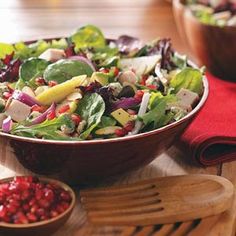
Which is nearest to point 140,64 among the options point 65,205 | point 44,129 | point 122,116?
point 122,116

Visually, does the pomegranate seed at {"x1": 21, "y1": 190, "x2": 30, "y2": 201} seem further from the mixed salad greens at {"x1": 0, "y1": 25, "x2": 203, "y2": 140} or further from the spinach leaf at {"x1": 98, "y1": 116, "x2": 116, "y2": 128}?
the spinach leaf at {"x1": 98, "y1": 116, "x2": 116, "y2": 128}

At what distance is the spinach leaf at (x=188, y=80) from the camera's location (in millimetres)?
1576

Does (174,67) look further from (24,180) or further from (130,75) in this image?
(24,180)

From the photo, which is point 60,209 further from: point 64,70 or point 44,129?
point 64,70

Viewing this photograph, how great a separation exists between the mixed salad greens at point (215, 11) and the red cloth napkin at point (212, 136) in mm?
442

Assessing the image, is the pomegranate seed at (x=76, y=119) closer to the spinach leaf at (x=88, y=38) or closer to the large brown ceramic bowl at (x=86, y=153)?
the large brown ceramic bowl at (x=86, y=153)

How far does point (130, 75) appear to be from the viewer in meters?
1.54

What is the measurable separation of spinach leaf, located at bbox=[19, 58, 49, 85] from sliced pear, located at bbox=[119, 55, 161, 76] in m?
0.20

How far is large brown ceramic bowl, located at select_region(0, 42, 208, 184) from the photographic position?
128cm

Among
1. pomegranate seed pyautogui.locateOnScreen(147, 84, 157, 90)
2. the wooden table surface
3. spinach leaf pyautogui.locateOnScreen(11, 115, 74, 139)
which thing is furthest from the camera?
the wooden table surface

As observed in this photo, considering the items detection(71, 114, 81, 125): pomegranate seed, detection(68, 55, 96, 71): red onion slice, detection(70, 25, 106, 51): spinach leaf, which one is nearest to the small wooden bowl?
detection(71, 114, 81, 125): pomegranate seed

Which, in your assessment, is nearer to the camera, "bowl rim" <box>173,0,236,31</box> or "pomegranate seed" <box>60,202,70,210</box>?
"pomegranate seed" <box>60,202,70,210</box>

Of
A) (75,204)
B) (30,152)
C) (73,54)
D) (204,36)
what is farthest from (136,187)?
(204,36)

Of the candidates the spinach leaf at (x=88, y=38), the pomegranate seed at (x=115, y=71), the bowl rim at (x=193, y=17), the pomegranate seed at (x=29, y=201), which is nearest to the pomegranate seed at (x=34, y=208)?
the pomegranate seed at (x=29, y=201)
